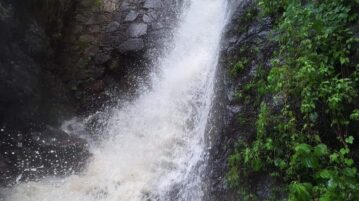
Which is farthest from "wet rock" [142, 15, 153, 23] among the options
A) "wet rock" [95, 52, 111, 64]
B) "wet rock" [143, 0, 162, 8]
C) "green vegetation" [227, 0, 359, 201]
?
"green vegetation" [227, 0, 359, 201]

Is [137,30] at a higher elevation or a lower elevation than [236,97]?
higher

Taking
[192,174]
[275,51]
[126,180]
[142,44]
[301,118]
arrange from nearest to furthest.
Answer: [301,118], [275,51], [192,174], [126,180], [142,44]

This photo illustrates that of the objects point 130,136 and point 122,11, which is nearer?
point 130,136

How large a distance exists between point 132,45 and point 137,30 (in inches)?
14.4

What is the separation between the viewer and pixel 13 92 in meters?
5.58

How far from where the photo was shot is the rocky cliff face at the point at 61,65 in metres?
5.48

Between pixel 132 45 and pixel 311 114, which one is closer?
pixel 311 114

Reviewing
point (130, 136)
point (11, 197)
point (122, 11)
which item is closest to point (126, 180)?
point (130, 136)

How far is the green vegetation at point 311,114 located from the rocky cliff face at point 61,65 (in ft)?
10.5

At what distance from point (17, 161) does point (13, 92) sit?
40.8 inches

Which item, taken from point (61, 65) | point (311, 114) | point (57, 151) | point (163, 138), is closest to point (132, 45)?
point (61, 65)

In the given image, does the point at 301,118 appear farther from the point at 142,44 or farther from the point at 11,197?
the point at 142,44

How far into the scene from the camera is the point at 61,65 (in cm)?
690

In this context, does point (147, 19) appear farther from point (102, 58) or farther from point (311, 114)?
point (311, 114)
